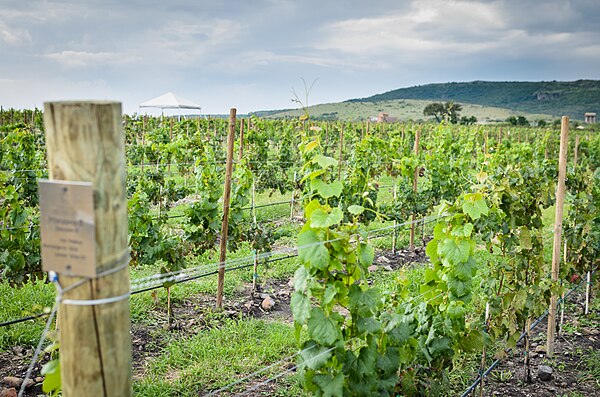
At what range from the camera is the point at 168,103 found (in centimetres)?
3008

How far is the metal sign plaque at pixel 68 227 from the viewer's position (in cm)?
143

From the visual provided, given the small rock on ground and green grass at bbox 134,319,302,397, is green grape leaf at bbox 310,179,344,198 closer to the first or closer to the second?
green grass at bbox 134,319,302,397

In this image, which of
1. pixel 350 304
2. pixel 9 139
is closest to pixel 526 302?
pixel 350 304

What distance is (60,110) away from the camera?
1444mm

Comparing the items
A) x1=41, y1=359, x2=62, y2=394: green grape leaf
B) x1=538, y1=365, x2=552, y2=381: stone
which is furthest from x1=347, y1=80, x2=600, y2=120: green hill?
x1=41, y1=359, x2=62, y2=394: green grape leaf

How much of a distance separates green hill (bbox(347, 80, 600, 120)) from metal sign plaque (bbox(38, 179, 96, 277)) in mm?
89322

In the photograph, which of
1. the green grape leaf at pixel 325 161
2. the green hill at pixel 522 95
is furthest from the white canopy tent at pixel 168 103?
the green hill at pixel 522 95

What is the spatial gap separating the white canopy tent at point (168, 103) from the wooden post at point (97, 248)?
95.7 feet

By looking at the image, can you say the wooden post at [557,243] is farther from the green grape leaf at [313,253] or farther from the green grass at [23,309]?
the green grass at [23,309]

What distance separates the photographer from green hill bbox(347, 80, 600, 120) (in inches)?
3691

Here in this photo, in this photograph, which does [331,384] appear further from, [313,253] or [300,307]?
[313,253]

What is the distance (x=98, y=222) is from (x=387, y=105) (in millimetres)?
106036

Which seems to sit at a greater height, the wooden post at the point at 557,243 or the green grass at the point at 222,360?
the wooden post at the point at 557,243

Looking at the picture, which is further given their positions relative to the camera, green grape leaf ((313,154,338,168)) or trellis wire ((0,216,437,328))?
trellis wire ((0,216,437,328))
